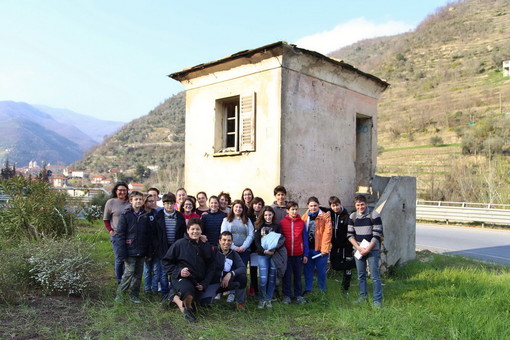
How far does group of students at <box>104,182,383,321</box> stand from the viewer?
5.10 metres

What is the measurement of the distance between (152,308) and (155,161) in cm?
5034

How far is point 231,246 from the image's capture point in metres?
5.57

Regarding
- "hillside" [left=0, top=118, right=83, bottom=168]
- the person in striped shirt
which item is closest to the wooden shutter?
the person in striped shirt

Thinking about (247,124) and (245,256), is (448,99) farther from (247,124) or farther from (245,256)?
(245,256)

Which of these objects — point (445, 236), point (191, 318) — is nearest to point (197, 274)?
point (191, 318)

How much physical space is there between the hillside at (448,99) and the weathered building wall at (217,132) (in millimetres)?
17883

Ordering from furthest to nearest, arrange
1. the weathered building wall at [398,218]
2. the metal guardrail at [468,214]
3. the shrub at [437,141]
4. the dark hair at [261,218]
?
the shrub at [437,141] → the metal guardrail at [468,214] → the weathered building wall at [398,218] → the dark hair at [261,218]

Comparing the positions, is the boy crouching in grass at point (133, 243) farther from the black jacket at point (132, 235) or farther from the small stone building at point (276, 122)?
the small stone building at point (276, 122)

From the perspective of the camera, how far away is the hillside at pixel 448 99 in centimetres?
2705

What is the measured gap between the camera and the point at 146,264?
5.70 metres

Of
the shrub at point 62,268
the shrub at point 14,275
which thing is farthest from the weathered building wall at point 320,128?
the shrub at point 14,275

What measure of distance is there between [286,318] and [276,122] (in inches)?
150

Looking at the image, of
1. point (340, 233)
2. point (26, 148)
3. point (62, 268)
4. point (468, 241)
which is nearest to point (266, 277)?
point (340, 233)

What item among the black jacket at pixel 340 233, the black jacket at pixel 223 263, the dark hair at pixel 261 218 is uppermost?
the dark hair at pixel 261 218
